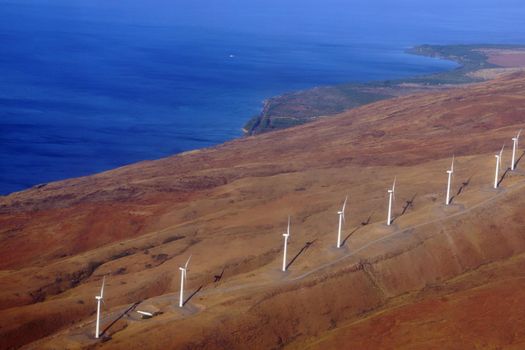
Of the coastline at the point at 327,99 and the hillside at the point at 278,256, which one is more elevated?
the hillside at the point at 278,256

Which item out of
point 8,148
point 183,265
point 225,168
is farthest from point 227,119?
point 183,265

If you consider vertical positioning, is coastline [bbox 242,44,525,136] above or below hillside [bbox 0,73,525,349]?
below

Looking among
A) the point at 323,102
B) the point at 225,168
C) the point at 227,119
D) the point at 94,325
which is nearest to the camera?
the point at 94,325

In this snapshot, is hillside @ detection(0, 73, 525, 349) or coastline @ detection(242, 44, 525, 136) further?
coastline @ detection(242, 44, 525, 136)

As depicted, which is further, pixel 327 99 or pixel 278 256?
pixel 327 99

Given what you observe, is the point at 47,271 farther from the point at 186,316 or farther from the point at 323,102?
the point at 323,102

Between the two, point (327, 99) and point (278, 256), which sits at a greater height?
point (278, 256)

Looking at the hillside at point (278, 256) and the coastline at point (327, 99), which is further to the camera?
the coastline at point (327, 99)

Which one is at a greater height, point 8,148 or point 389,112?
point 389,112
